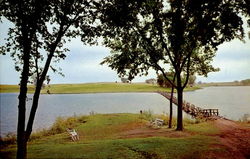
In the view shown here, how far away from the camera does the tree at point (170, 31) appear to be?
15.1 m

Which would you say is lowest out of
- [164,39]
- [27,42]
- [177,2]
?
[27,42]

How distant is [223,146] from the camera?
16.7 metres

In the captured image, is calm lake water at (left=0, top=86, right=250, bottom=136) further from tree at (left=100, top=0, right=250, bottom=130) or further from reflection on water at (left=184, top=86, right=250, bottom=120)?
tree at (left=100, top=0, right=250, bottom=130)

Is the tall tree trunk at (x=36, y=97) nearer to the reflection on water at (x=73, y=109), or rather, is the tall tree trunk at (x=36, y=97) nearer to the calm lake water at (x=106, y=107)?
the calm lake water at (x=106, y=107)

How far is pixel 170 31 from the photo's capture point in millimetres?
22688

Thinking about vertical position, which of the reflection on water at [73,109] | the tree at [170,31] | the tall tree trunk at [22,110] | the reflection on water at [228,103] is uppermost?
the tree at [170,31]

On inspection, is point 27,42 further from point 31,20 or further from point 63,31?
point 63,31

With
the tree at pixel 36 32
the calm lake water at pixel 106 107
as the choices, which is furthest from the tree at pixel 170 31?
the calm lake water at pixel 106 107

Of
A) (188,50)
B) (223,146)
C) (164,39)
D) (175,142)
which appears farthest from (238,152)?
(164,39)

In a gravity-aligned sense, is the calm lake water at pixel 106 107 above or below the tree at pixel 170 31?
below

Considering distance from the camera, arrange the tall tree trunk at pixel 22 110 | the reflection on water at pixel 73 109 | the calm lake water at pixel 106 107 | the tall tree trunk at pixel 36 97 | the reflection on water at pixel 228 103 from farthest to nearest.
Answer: the reflection on water at pixel 228 103, the calm lake water at pixel 106 107, the reflection on water at pixel 73 109, the tall tree trunk at pixel 36 97, the tall tree trunk at pixel 22 110

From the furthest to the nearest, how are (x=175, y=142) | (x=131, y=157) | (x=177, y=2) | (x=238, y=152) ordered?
(x=177, y=2)
(x=175, y=142)
(x=238, y=152)
(x=131, y=157)

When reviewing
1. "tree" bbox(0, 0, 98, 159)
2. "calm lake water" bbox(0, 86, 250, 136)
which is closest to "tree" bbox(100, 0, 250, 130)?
"tree" bbox(0, 0, 98, 159)

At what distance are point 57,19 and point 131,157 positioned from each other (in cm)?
824
